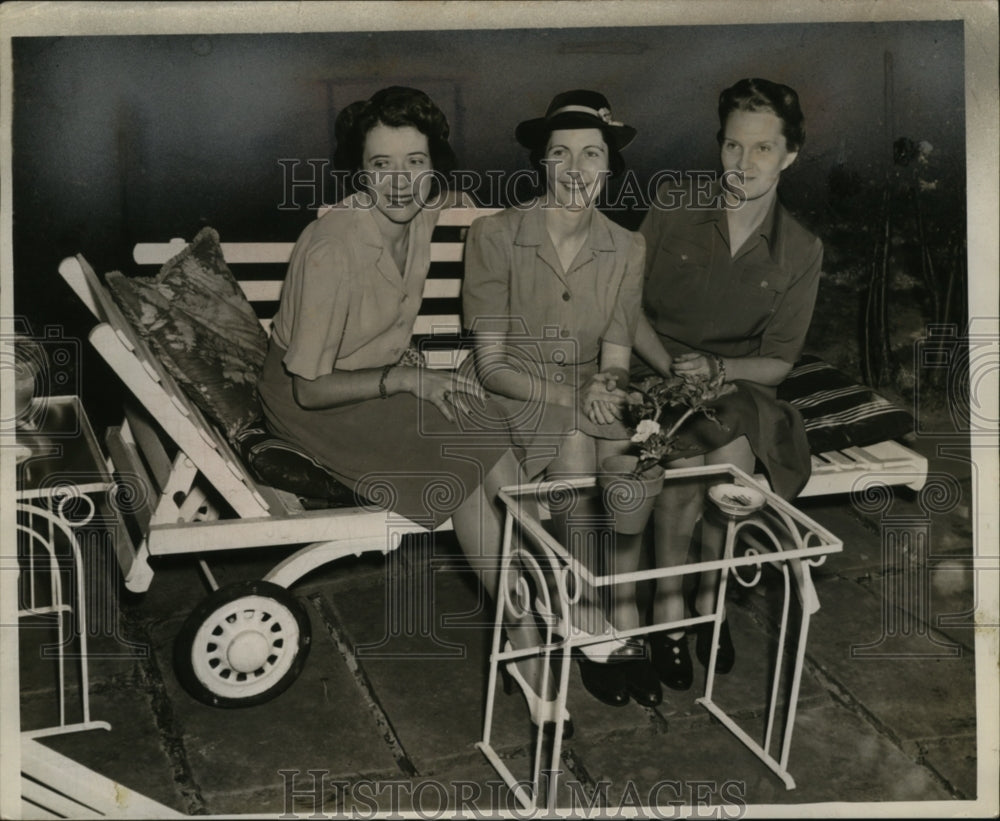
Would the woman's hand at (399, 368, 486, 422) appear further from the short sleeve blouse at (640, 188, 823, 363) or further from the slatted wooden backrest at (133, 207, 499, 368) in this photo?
the short sleeve blouse at (640, 188, 823, 363)

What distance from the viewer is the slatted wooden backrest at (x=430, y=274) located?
15.1 feet

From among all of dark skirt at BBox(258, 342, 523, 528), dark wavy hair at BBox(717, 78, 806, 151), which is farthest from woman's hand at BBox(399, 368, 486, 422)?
dark wavy hair at BBox(717, 78, 806, 151)

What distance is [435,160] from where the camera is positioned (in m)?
4.08

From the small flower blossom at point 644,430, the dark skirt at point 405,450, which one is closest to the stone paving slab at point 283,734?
the dark skirt at point 405,450

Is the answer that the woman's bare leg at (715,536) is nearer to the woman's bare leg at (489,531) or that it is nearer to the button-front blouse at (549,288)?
the button-front blouse at (549,288)

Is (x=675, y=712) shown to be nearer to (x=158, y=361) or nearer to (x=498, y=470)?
(x=498, y=470)

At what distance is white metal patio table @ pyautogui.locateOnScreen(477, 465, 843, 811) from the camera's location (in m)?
3.55

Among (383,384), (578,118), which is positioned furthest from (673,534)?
(578,118)

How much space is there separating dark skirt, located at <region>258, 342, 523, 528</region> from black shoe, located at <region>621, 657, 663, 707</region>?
0.79m

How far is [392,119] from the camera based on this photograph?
4.00m

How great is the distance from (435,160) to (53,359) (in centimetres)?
142

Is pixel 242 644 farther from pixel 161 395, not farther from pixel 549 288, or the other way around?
pixel 549 288

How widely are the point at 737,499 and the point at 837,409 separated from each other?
0.90 meters

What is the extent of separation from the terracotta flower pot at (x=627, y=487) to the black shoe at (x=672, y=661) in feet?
2.13
